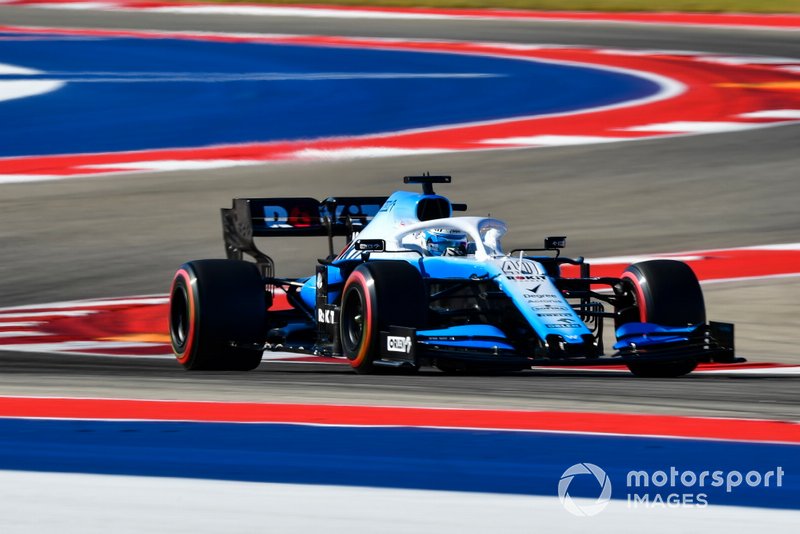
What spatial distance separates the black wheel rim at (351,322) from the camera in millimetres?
9539

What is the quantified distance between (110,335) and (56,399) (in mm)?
4332

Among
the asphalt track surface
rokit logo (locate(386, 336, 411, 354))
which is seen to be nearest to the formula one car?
rokit logo (locate(386, 336, 411, 354))

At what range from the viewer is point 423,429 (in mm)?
7023

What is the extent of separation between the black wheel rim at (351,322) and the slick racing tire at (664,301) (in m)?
1.48

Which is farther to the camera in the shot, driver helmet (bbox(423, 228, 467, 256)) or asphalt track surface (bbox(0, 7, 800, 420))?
driver helmet (bbox(423, 228, 467, 256))

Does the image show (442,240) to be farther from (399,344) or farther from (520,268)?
(399,344)

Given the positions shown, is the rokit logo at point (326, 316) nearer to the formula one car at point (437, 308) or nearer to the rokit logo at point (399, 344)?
the formula one car at point (437, 308)

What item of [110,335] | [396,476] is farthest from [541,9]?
[396,476]

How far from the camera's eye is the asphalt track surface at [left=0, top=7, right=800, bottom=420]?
8461 millimetres

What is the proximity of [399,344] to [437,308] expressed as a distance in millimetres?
739

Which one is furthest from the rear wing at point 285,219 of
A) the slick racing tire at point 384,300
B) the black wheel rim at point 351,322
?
the slick racing tire at point 384,300

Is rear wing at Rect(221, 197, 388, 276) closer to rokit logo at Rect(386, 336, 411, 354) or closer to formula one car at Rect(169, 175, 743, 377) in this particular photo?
formula one car at Rect(169, 175, 743, 377)

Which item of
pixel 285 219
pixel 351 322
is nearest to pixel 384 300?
pixel 351 322

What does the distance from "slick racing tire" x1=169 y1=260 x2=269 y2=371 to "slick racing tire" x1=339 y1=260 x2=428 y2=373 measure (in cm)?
114
